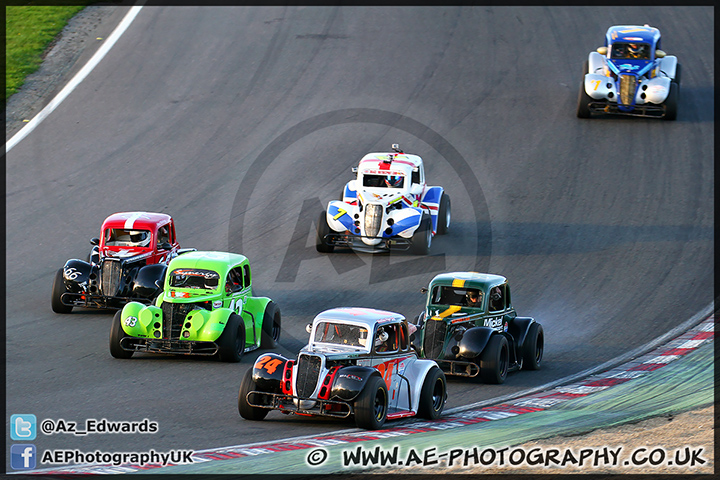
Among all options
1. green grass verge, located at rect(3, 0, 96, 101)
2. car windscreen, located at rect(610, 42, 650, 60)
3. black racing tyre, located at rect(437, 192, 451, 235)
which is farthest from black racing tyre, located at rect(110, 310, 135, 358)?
car windscreen, located at rect(610, 42, 650, 60)

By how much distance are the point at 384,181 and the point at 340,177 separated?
4625 millimetres

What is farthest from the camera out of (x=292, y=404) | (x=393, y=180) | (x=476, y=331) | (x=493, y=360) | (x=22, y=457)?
(x=393, y=180)

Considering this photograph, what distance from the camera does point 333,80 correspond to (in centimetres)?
3359

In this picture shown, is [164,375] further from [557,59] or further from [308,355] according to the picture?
[557,59]

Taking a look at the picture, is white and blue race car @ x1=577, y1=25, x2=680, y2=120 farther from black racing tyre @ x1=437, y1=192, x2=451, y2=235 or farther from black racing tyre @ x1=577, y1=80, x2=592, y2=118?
black racing tyre @ x1=437, y1=192, x2=451, y2=235

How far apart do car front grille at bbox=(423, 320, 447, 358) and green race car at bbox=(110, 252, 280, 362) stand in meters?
3.09

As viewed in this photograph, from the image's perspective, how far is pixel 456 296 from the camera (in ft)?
53.2

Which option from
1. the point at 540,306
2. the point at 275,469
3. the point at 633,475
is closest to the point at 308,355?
the point at 275,469

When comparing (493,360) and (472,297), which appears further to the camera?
(472,297)

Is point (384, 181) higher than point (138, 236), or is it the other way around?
point (384, 181)

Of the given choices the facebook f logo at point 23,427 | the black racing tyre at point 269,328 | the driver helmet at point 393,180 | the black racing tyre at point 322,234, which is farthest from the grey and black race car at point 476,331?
the driver helmet at point 393,180

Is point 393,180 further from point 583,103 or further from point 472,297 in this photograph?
point 583,103

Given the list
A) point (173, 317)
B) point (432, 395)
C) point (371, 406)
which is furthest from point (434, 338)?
point (173, 317)

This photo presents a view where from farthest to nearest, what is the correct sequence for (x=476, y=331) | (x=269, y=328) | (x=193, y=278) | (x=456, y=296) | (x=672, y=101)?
Result: (x=672, y=101) < (x=269, y=328) < (x=193, y=278) < (x=456, y=296) < (x=476, y=331)
